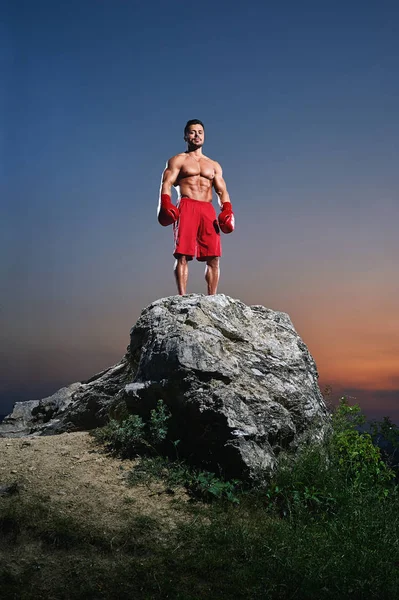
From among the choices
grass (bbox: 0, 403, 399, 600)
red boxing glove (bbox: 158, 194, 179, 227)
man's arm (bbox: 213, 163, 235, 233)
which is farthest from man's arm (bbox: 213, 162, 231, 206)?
grass (bbox: 0, 403, 399, 600)

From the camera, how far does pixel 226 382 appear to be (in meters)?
6.45

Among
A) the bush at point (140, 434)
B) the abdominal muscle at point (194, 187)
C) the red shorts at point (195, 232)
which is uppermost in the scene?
the abdominal muscle at point (194, 187)

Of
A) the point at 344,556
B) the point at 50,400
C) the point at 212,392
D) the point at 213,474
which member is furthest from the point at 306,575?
the point at 50,400

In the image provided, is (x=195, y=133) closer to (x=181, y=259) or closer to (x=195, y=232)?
(x=195, y=232)

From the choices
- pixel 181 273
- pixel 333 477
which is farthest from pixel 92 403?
pixel 333 477

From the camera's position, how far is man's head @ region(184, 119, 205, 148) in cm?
843

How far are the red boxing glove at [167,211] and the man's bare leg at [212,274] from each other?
2.82 feet

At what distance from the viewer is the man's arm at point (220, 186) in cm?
862

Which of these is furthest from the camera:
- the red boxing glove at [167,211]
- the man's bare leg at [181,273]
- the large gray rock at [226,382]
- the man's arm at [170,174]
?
the man's arm at [170,174]

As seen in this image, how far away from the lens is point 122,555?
4.54 meters

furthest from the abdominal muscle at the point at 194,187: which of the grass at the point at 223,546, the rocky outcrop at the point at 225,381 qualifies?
the grass at the point at 223,546

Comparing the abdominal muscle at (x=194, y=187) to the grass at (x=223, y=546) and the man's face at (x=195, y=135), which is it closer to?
the man's face at (x=195, y=135)

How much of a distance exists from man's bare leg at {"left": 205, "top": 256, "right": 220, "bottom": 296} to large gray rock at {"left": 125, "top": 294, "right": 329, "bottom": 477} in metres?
0.69

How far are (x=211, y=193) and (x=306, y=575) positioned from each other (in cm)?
590
